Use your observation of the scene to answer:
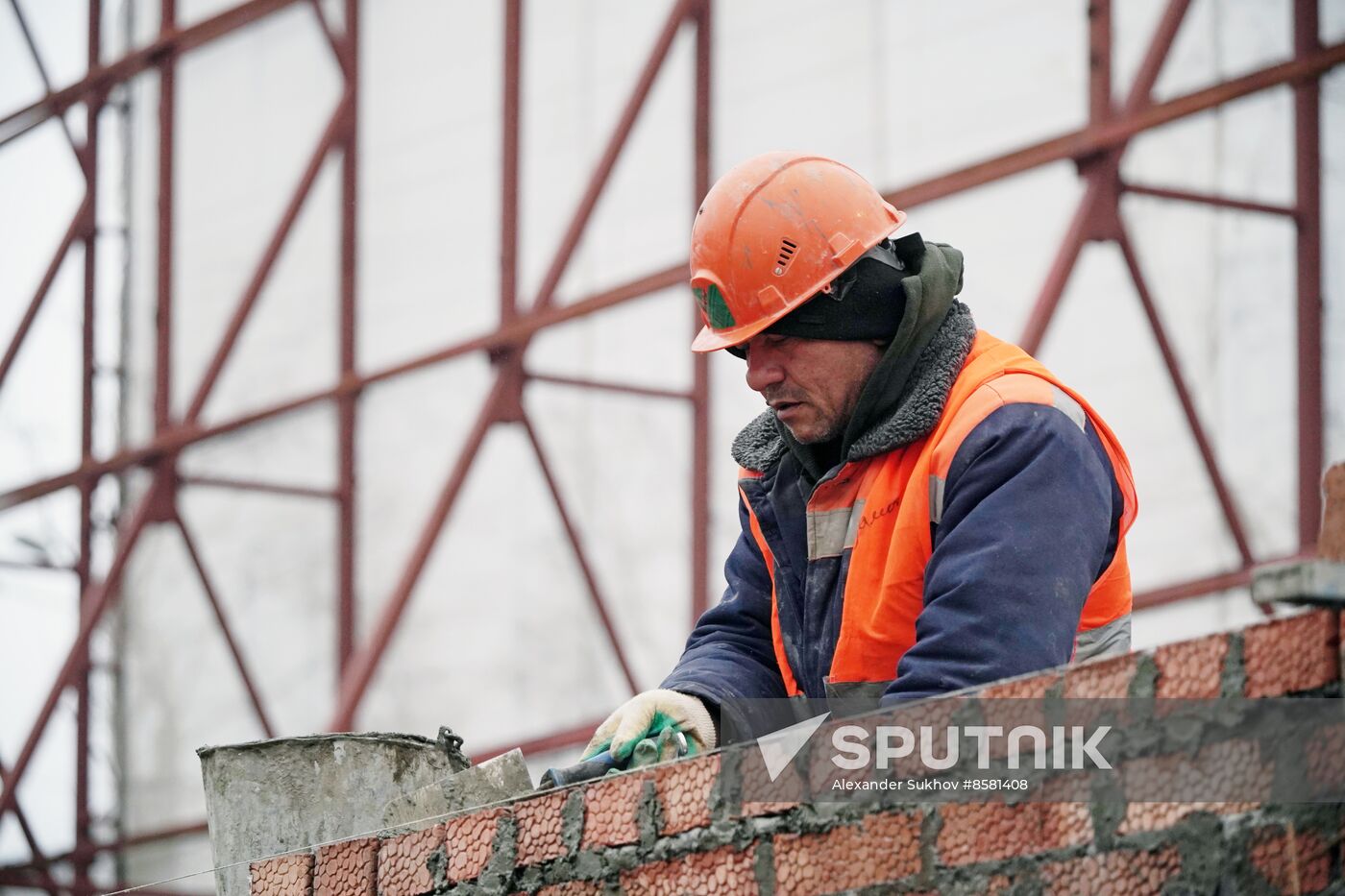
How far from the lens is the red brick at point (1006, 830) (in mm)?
2369

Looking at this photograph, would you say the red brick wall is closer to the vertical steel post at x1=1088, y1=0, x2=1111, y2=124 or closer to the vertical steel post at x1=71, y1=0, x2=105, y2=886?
the vertical steel post at x1=1088, y1=0, x2=1111, y2=124

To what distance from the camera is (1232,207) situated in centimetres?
710

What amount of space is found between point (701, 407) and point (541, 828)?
19.5 ft

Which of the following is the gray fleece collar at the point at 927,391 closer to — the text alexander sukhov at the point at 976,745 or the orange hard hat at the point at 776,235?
the orange hard hat at the point at 776,235

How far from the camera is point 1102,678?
237 centimetres

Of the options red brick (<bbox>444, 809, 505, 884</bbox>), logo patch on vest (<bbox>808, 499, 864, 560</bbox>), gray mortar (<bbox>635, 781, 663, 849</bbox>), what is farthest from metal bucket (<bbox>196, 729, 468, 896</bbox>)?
logo patch on vest (<bbox>808, 499, 864, 560</bbox>)

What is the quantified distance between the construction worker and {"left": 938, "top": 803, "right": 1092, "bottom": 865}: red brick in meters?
0.29

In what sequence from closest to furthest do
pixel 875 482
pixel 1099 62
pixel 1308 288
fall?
pixel 875 482, pixel 1099 62, pixel 1308 288

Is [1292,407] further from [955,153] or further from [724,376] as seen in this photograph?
[724,376]

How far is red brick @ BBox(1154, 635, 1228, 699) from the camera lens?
2.28m

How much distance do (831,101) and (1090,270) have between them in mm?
1594

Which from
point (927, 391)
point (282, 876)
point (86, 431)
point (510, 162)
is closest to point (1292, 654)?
point (927, 391)

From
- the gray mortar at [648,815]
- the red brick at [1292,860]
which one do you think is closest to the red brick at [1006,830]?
the red brick at [1292,860]

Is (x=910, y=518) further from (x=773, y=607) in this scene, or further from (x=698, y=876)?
(x=698, y=876)
